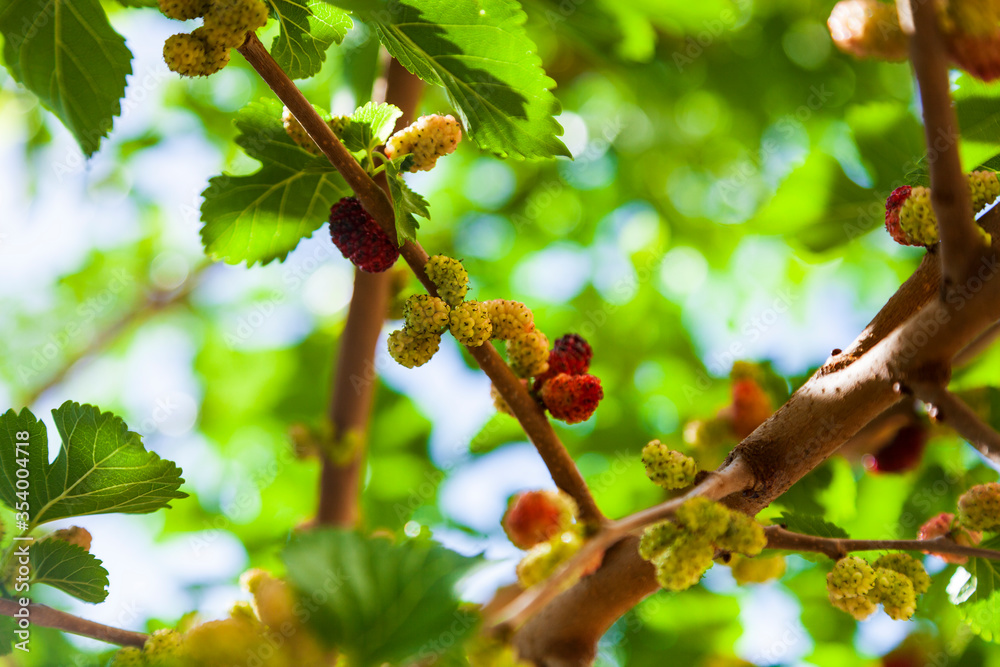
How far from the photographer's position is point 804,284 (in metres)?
2.32

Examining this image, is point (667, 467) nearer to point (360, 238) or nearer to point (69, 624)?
point (360, 238)

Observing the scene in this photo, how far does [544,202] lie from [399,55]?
60.5 inches

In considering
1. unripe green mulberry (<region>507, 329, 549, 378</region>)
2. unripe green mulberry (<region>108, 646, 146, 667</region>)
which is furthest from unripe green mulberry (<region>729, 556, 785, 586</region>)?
unripe green mulberry (<region>108, 646, 146, 667</region>)

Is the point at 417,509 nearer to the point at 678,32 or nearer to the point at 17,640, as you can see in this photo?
the point at 17,640

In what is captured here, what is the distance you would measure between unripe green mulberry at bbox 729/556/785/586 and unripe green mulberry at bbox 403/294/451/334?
61 cm

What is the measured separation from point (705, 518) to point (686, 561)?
1.5 inches

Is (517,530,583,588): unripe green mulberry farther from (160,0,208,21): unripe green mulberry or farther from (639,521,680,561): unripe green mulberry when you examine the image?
(160,0,208,21): unripe green mulberry

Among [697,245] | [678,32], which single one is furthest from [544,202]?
[678,32]

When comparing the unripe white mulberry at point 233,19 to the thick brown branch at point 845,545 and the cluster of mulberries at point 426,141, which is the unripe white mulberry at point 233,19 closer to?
the cluster of mulberries at point 426,141

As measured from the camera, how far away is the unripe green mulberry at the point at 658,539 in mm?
607

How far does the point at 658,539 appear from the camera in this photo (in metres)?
0.61

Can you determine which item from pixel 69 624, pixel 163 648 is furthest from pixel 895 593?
pixel 69 624

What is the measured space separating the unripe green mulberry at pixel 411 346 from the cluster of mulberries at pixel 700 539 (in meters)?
0.32

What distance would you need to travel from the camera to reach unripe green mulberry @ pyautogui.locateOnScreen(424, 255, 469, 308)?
2.53 feet
